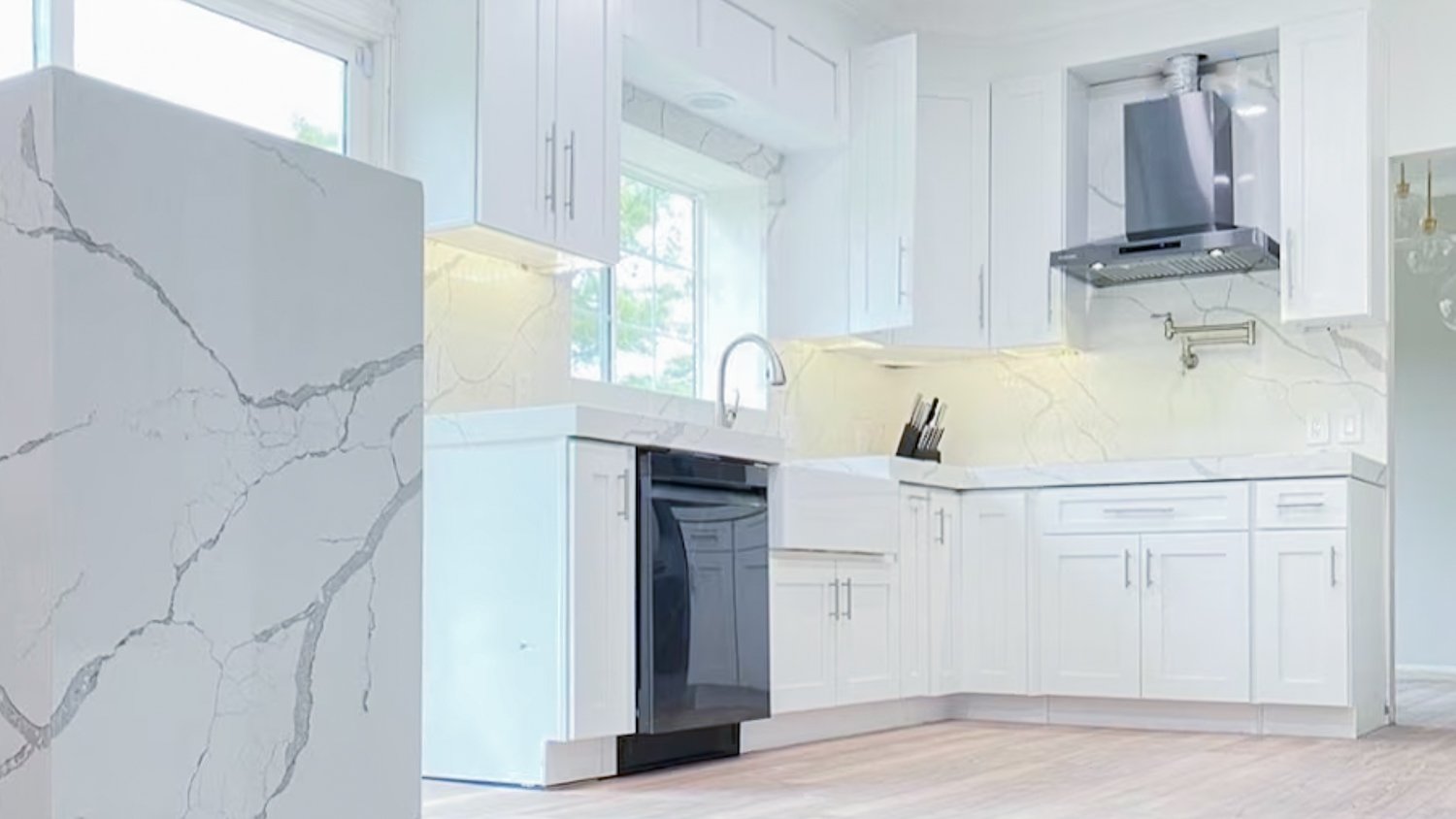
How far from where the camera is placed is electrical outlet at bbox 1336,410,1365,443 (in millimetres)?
5293

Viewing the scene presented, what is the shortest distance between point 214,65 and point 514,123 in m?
0.73

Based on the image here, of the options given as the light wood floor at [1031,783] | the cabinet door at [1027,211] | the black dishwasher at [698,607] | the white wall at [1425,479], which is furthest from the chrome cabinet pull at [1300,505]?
the white wall at [1425,479]

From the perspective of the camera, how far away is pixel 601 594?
3.56 metres

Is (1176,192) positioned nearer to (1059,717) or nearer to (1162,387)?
(1162,387)

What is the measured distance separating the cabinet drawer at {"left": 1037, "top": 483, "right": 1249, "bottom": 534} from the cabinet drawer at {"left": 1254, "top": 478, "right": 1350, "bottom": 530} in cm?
6

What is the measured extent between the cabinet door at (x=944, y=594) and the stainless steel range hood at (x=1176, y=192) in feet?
3.35

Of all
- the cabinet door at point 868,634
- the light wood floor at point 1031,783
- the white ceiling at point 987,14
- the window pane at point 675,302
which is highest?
the white ceiling at point 987,14

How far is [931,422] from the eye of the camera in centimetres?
594

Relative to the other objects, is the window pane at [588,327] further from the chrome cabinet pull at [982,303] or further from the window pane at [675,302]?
the chrome cabinet pull at [982,303]

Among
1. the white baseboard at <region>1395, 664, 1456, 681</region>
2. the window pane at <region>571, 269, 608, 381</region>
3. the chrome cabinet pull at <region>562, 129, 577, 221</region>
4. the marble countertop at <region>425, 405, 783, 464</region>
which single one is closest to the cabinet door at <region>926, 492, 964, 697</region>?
the window pane at <region>571, 269, 608, 381</region>

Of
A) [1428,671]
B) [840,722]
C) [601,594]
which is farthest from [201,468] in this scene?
[1428,671]

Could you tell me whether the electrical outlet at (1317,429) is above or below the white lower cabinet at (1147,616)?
above

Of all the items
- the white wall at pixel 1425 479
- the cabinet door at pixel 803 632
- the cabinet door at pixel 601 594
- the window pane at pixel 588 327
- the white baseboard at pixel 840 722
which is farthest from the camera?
the white wall at pixel 1425 479

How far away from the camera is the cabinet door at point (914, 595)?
499 cm
